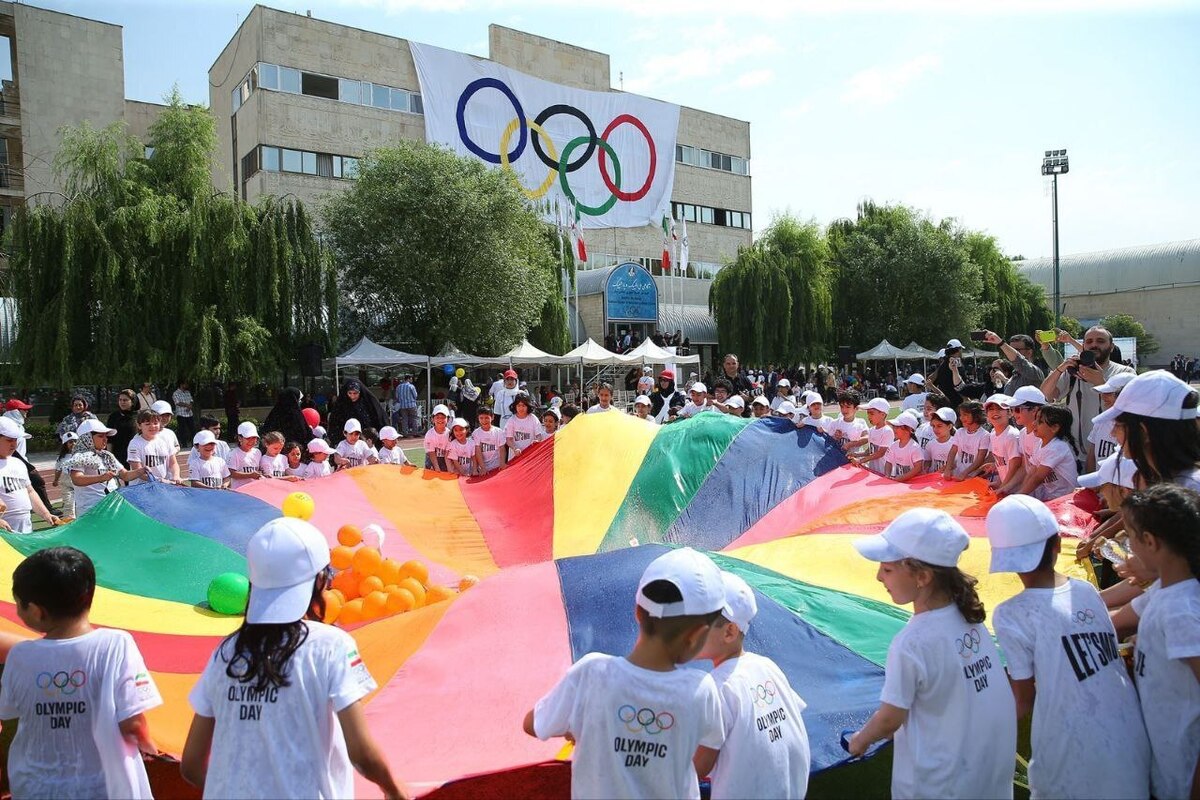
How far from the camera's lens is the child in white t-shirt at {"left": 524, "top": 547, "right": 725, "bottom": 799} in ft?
7.07

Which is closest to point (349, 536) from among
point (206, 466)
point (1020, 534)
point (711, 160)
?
point (206, 466)

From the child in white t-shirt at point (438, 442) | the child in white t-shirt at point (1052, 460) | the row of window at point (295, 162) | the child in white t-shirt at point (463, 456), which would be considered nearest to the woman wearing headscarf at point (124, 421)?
the child in white t-shirt at point (438, 442)

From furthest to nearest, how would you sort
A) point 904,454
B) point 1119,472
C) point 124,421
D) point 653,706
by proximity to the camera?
point 124,421
point 904,454
point 1119,472
point 653,706

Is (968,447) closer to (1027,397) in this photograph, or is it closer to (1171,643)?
(1027,397)

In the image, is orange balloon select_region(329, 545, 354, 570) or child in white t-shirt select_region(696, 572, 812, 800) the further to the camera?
orange balloon select_region(329, 545, 354, 570)

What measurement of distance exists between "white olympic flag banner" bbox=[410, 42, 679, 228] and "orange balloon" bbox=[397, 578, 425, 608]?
24929mm

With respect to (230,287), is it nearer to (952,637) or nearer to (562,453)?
(562,453)

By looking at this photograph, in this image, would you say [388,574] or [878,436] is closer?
[388,574]

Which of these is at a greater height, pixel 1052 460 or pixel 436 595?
pixel 1052 460

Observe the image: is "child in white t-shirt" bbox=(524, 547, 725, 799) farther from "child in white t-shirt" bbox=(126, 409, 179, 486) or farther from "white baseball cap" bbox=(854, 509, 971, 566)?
"child in white t-shirt" bbox=(126, 409, 179, 486)

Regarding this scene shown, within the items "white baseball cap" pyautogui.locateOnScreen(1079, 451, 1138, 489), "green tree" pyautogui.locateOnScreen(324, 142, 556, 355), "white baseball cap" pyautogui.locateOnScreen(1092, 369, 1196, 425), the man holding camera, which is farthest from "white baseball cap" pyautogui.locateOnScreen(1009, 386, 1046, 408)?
"green tree" pyautogui.locateOnScreen(324, 142, 556, 355)

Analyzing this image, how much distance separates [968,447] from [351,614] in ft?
14.9

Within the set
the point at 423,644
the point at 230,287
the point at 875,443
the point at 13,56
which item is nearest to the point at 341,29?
the point at 13,56

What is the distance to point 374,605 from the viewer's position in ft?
16.3
